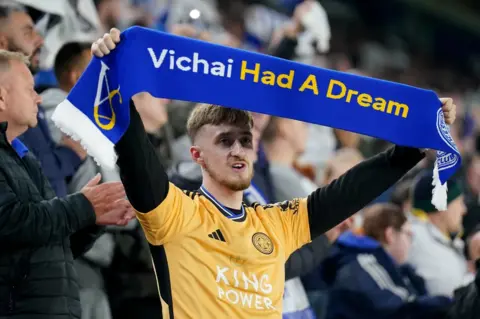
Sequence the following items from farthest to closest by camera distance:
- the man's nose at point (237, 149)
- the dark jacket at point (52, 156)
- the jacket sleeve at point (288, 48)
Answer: the jacket sleeve at point (288, 48) < the dark jacket at point (52, 156) < the man's nose at point (237, 149)

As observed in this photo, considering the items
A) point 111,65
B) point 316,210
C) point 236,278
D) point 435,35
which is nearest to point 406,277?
point 316,210

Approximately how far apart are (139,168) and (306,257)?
5.79ft

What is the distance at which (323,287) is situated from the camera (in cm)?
628

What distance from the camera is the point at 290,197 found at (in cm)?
575

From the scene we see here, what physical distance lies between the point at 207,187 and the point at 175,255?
35cm

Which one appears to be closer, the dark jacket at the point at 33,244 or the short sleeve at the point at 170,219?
the short sleeve at the point at 170,219

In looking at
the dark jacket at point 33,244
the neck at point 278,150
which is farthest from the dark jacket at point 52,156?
the neck at point 278,150

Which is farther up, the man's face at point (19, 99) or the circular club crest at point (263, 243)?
the man's face at point (19, 99)

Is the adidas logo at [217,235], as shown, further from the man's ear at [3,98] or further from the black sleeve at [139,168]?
the man's ear at [3,98]

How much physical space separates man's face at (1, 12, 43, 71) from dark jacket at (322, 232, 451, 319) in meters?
2.12

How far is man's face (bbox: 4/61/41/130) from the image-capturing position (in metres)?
3.95

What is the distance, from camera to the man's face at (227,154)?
3805mm

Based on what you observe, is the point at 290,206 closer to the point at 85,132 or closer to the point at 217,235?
the point at 217,235

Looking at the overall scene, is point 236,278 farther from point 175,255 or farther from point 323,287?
point 323,287
